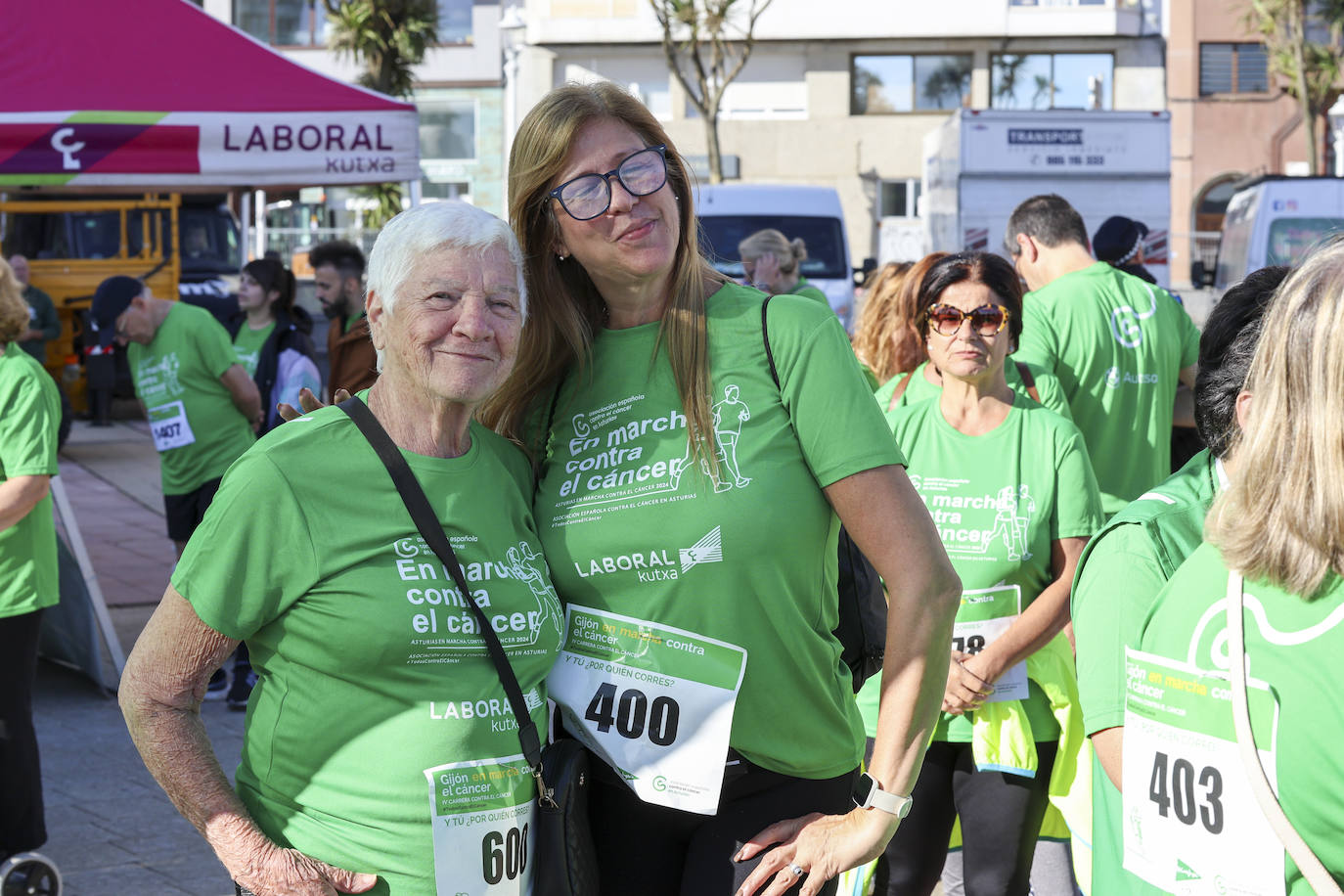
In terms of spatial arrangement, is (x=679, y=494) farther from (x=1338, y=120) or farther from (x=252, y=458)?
(x=1338, y=120)

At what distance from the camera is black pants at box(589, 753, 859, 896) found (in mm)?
2227

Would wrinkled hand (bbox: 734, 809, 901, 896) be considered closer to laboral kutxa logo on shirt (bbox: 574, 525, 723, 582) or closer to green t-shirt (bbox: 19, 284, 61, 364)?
laboral kutxa logo on shirt (bbox: 574, 525, 723, 582)

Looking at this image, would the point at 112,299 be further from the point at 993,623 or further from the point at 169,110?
the point at 993,623

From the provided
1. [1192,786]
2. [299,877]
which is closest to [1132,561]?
[1192,786]

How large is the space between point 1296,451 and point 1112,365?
12.4 feet

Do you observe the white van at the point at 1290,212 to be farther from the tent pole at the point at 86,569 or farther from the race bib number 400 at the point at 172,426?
the tent pole at the point at 86,569

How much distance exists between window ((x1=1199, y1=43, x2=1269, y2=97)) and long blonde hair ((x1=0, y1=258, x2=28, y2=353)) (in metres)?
34.3

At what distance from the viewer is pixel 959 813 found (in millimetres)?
3389

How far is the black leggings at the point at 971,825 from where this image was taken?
3318 mm

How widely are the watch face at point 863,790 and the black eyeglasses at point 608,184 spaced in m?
0.96

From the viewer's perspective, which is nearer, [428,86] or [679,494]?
[679,494]

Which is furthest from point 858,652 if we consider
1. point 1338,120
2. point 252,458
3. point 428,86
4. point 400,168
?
point 428,86

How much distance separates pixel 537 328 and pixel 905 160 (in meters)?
32.1

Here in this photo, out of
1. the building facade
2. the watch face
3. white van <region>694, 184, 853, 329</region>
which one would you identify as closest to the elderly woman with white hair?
the watch face
